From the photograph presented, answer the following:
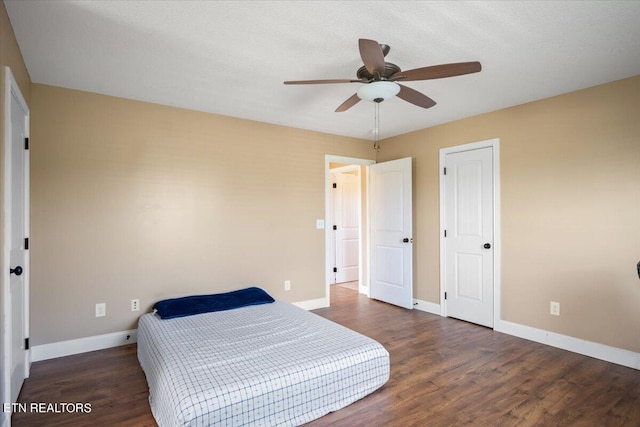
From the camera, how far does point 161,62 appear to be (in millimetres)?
2521

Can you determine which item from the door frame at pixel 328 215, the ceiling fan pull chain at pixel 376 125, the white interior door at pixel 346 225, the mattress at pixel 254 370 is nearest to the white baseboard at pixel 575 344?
the mattress at pixel 254 370

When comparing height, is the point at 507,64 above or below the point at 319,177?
above

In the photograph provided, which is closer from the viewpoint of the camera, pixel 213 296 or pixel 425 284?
pixel 213 296

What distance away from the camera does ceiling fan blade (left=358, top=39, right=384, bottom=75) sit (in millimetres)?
1782

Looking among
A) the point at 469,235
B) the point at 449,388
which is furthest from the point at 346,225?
the point at 449,388

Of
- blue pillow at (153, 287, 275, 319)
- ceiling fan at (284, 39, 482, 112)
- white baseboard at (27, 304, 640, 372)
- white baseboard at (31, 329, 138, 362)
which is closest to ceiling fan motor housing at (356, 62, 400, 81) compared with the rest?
ceiling fan at (284, 39, 482, 112)

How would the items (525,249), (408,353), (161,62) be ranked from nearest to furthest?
(161,62) < (408,353) < (525,249)

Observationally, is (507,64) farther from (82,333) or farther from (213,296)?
(82,333)

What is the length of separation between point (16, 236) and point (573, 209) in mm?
4622

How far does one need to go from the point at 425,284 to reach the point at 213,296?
270cm

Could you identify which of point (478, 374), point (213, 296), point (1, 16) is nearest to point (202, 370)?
point (213, 296)

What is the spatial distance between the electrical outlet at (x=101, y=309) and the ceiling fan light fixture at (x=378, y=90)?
3.00m

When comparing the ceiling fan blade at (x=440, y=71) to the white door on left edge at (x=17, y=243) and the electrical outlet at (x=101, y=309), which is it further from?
the electrical outlet at (x=101, y=309)

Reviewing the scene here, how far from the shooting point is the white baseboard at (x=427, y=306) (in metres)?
4.25
